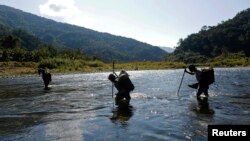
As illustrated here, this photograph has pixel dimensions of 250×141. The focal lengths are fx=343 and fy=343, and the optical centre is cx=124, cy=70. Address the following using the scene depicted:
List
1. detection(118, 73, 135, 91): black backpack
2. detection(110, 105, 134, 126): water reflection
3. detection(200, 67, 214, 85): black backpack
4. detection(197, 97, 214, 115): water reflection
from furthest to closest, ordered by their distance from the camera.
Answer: detection(200, 67, 214, 85): black backpack < detection(118, 73, 135, 91): black backpack < detection(197, 97, 214, 115): water reflection < detection(110, 105, 134, 126): water reflection

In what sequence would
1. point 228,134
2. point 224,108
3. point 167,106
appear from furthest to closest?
1. point 167,106
2. point 224,108
3. point 228,134

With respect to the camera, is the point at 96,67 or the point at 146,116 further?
the point at 96,67

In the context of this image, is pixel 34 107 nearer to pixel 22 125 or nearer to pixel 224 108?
pixel 22 125

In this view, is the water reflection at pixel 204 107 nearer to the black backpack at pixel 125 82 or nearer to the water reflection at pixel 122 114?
the water reflection at pixel 122 114

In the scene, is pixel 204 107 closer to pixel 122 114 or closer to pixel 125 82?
pixel 122 114

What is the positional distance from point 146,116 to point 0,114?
9.45 meters

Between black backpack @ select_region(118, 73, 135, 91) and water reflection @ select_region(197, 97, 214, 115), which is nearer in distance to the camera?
water reflection @ select_region(197, 97, 214, 115)

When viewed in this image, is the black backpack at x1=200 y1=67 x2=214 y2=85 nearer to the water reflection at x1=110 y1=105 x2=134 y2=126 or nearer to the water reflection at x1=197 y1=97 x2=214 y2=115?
the water reflection at x1=197 y1=97 x2=214 y2=115

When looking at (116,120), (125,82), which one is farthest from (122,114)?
(125,82)

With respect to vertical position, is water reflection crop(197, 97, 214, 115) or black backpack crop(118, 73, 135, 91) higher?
black backpack crop(118, 73, 135, 91)

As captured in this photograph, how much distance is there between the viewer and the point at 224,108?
21.1m


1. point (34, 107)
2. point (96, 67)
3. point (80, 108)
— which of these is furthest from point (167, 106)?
point (96, 67)

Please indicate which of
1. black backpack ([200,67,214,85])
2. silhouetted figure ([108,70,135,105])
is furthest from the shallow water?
black backpack ([200,67,214,85])

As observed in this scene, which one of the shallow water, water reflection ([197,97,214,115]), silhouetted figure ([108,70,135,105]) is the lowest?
the shallow water
